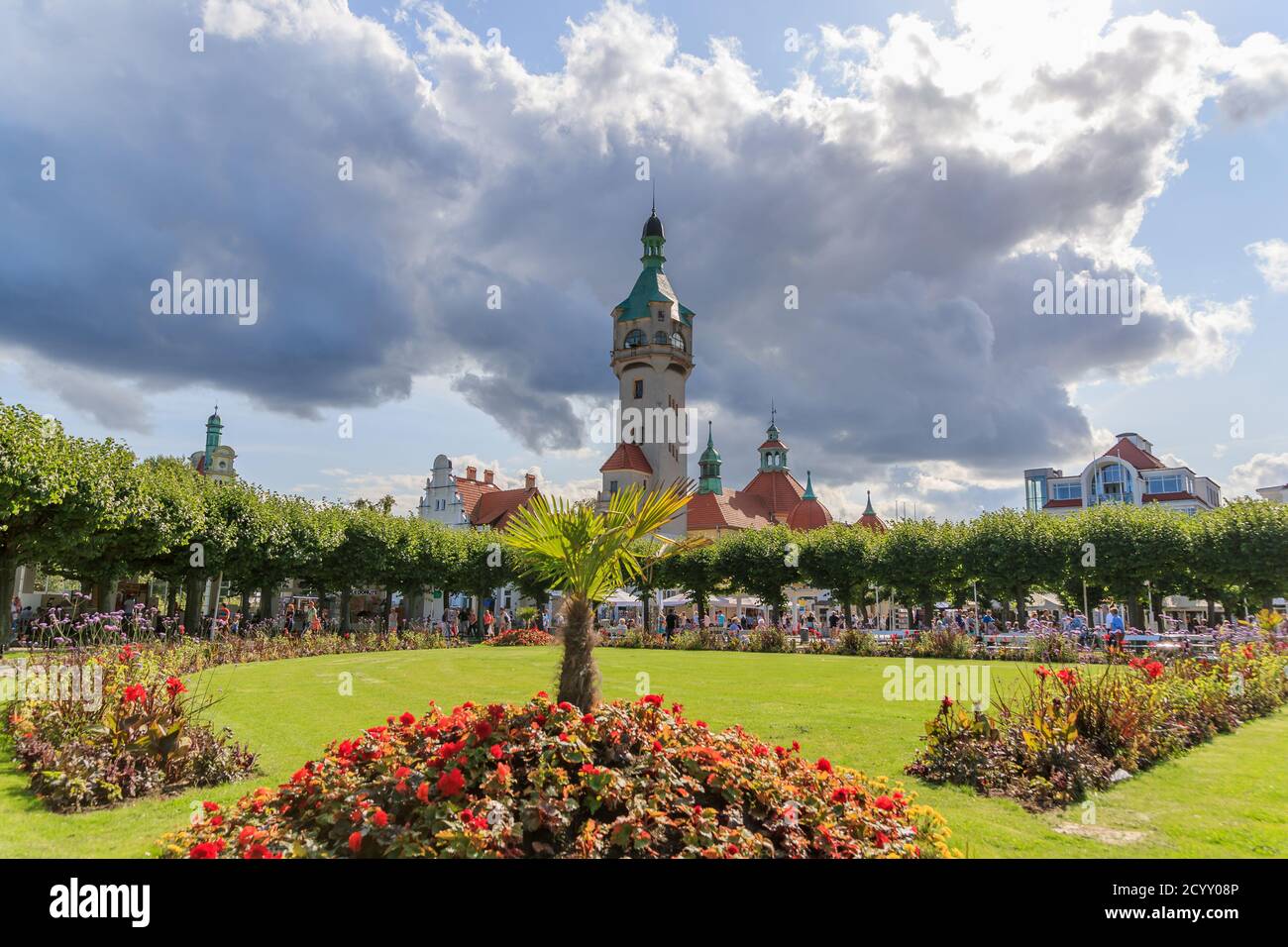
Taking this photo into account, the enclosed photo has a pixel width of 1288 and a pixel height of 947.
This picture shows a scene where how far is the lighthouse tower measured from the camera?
69.3 meters

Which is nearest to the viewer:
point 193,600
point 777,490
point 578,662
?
point 578,662

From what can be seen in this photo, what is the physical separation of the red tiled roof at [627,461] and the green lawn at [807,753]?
49026mm

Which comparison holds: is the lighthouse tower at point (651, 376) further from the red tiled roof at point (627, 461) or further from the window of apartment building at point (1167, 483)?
the window of apartment building at point (1167, 483)

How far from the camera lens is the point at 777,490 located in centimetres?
8344

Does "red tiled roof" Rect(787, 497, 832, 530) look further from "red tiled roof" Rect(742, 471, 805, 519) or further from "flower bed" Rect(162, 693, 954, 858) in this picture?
"flower bed" Rect(162, 693, 954, 858)

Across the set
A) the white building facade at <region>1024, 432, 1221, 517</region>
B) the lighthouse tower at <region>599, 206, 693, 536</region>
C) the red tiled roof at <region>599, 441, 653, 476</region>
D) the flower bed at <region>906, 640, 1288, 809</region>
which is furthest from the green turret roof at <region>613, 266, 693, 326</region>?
the flower bed at <region>906, 640, 1288, 809</region>

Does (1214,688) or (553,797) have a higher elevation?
(553,797)

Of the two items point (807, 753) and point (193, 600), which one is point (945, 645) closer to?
point (807, 753)

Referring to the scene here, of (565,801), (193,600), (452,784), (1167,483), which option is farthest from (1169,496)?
(452,784)

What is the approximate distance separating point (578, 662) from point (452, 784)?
5.27 feet
